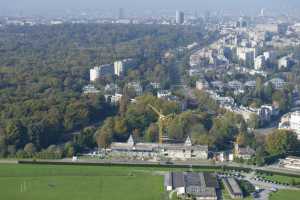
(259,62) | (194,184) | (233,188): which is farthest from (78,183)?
(259,62)

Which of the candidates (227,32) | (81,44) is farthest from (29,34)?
(227,32)

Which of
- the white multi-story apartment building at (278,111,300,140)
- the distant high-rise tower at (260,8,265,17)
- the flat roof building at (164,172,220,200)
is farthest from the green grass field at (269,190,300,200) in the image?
the distant high-rise tower at (260,8,265,17)

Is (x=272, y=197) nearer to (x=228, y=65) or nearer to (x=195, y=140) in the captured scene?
(x=195, y=140)

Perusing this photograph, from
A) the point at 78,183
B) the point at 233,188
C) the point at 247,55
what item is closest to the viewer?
the point at 233,188

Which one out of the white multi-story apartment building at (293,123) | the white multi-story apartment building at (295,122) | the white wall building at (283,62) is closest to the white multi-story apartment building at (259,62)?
the white wall building at (283,62)

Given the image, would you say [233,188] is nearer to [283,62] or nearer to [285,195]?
[285,195]

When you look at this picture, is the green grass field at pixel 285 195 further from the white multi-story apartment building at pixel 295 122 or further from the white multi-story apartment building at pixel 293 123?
the white multi-story apartment building at pixel 295 122

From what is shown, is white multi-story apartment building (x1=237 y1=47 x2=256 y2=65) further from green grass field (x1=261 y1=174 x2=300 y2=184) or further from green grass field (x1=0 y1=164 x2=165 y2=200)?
green grass field (x1=0 y1=164 x2=165 y2=200)
